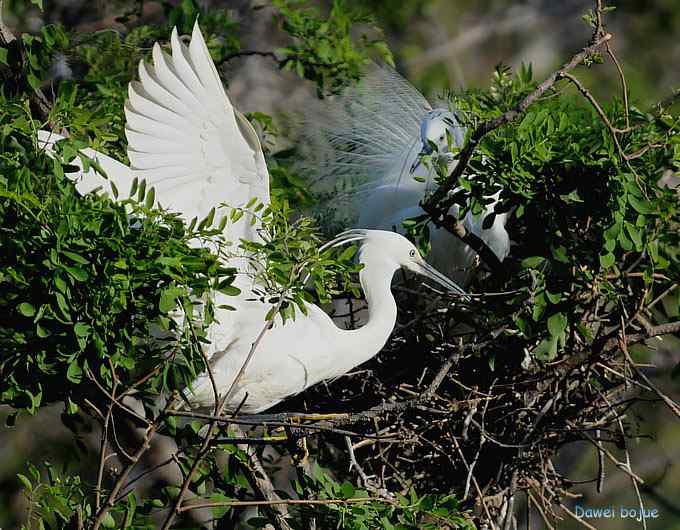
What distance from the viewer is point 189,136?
207 centimetres

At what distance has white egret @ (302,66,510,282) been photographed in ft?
9.84

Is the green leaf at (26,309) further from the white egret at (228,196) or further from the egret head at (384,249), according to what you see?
the egret head at (384,249)

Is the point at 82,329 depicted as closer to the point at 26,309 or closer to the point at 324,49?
the point at 26,309

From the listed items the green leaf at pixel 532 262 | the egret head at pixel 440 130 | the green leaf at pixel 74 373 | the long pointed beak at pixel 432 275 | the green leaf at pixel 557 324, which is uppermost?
the egret head at pixel 440 130

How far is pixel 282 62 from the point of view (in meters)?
3.10

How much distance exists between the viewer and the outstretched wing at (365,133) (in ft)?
10.5

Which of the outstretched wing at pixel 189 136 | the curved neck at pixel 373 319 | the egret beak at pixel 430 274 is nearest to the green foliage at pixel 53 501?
the outstretched wing at pixel 189 136

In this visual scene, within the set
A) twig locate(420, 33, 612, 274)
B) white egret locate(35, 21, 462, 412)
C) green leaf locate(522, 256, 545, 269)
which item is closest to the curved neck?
white egret locate(35, 21, 462, 412)

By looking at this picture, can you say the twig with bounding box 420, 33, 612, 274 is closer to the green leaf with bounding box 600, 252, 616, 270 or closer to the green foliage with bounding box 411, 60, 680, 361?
the green foliage with bounding box 411, 60, 680, 361

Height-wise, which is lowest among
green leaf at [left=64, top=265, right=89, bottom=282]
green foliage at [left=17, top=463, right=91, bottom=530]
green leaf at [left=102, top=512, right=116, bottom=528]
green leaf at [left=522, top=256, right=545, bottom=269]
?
green leaf at [left=102, top=512, right=116, bottom=528]

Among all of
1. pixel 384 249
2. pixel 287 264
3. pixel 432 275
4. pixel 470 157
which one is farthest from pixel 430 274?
pixel 287 264

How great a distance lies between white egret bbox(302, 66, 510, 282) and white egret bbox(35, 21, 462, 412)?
0.50m

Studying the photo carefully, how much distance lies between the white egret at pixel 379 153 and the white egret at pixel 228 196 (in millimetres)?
503

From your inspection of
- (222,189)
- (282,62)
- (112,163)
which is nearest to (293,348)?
(222,189)
